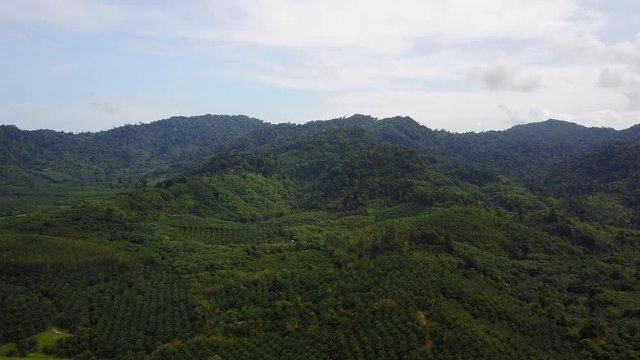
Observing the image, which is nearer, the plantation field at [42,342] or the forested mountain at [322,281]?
the plantation field at [42,342]

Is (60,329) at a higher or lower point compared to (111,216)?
lower

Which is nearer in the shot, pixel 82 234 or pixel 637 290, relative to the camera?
pixel 637 290

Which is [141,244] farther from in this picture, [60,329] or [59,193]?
[59,193]

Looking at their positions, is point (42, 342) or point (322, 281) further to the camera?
point (322, 281)

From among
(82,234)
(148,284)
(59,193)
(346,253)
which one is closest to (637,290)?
(346,253)

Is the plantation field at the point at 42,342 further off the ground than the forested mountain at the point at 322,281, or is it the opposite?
the forested mountain at the point at 322,281

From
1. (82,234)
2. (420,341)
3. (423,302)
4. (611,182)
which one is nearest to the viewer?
(420,341)

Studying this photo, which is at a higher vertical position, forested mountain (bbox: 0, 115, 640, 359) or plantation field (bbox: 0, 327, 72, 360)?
forested mountain (bbox: 0, 115, 640, 359)

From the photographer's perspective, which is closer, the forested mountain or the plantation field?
the plantation field

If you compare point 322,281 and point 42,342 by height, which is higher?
point 322,281

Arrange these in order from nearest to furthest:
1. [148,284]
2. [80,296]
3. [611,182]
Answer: [80,296] < [148,284] < [611,182]
